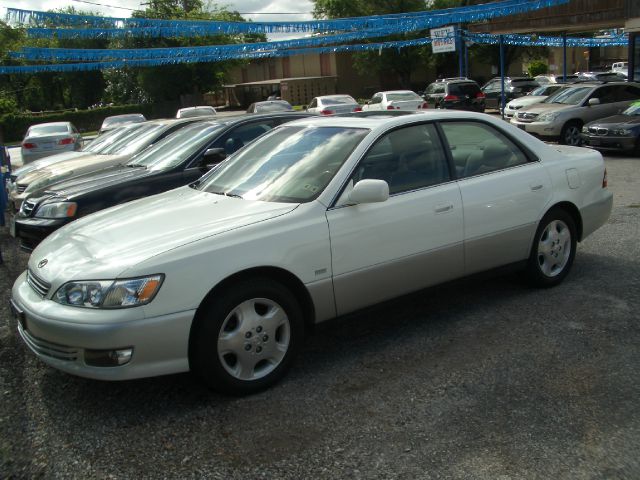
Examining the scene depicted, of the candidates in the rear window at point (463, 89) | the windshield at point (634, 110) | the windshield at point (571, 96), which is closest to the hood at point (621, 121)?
the windshield at point (634, 110)

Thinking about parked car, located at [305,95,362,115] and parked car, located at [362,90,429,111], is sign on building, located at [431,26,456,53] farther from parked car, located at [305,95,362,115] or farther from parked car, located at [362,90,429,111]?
parked car, located at [305,95,362,115]

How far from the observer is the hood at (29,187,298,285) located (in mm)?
3523

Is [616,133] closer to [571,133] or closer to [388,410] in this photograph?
[571,133]

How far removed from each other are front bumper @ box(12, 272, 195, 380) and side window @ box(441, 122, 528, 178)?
2410 millimetres

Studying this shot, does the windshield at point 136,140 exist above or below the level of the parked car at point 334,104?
below

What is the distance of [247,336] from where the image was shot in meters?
3.64

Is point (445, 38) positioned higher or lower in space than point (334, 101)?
higher

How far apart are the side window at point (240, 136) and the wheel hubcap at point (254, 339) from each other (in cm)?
397

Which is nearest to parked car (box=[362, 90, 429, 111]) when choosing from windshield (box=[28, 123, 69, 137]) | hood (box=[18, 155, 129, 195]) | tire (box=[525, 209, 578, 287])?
windshield (box=[28, 123, 69, 137])

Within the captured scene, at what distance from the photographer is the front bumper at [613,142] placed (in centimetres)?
1309

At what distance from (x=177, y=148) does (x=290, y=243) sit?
14.0 feet

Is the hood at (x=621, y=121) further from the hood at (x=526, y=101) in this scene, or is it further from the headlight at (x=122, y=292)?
the headlight at (x=122, y=292)

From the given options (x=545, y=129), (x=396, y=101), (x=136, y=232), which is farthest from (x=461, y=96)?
(x=136, y=232)

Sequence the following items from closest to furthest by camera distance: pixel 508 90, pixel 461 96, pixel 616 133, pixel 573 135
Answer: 1. pixel 616 133
2. pixel 573 135
3. pixel 461 96
4. pixel 508 90
